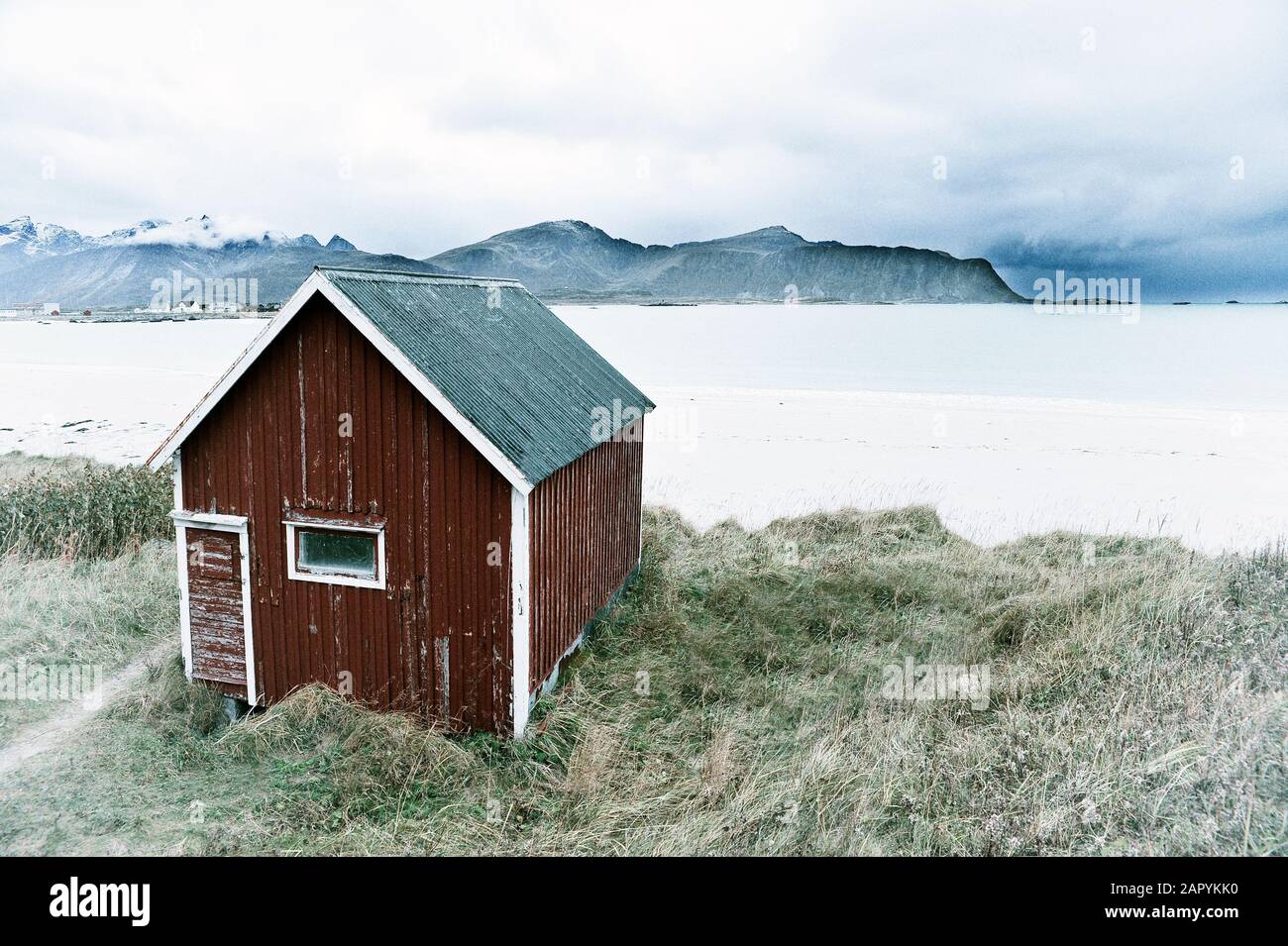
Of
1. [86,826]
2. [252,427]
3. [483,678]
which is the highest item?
[252,427]

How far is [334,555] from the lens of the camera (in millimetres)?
10328

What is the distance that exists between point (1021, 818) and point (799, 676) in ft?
14.1

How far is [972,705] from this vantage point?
10.3m

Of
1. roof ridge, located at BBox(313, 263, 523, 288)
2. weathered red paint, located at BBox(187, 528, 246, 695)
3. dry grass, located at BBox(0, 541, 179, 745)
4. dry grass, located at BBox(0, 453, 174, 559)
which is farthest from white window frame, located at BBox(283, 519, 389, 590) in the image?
dry grass, located at BBox(0, 453, 174, 559)

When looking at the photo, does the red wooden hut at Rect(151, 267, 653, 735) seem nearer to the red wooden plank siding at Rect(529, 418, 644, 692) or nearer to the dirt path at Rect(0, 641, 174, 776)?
the red wooden plank siding at Rect(529, 418, 644, 692)

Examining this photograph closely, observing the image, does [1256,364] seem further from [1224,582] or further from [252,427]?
[252,427]

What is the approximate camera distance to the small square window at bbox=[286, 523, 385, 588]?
10.1m

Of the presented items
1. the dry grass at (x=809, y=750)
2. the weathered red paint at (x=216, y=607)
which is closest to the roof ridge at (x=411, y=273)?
the weathered red paint at (x=216, y=607)

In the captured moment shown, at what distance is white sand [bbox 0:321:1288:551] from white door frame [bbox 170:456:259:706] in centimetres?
1278

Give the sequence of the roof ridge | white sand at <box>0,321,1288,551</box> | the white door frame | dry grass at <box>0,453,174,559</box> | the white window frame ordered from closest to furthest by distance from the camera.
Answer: the roof ridge
the white window frame
the white door frame
dry grass at <box>0,453,174,559</box>
white sand at <box>0,321,1288,551</box>

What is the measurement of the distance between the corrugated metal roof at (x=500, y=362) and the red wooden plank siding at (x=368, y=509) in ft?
1.34

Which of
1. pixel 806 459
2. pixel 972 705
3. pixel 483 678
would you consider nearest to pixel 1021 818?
pixel 972 705

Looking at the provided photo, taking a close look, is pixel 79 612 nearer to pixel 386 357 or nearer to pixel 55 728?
pixel 55 728
